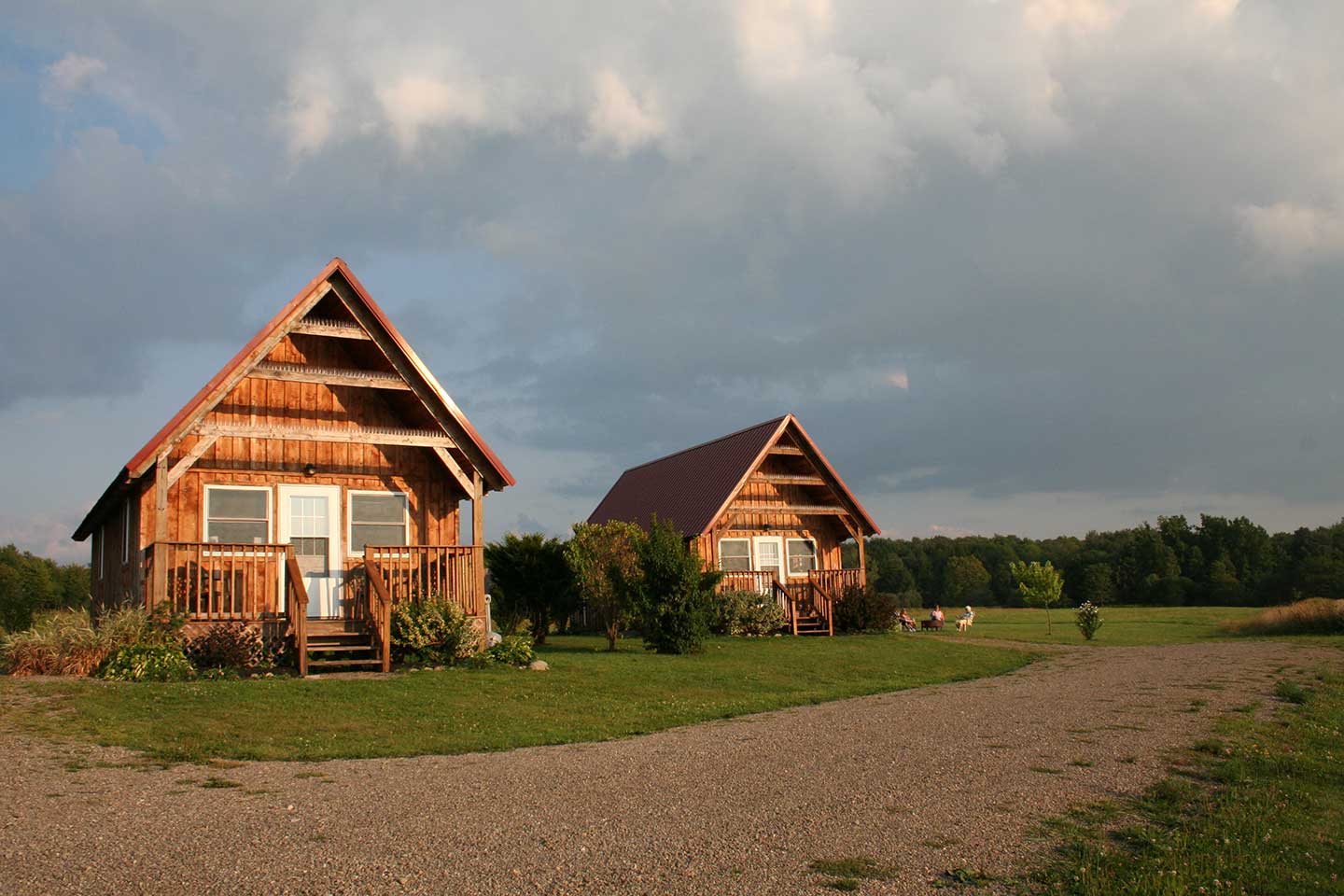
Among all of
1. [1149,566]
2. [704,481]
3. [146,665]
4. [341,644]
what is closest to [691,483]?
[704,481]

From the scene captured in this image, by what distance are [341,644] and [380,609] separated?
3.86 feet

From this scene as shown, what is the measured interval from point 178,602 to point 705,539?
51.7ft

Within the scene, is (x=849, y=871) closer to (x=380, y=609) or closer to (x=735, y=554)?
(x=380, y=609)

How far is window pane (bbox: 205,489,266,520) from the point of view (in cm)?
1883

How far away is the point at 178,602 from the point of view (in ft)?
56.7

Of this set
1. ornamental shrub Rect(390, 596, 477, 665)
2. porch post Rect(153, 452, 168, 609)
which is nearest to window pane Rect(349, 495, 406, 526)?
ornamental shrub Rect(390, 596, 477, 665)

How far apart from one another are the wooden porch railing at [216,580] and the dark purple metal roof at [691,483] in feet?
42.6

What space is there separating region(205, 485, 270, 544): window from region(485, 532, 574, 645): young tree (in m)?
8.05

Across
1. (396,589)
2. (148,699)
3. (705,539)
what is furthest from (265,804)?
(705,539)

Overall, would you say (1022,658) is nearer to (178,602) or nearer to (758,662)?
(758,662)

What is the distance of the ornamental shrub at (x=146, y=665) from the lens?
14.4 meters

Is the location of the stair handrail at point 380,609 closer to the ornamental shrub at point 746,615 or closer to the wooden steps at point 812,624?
the ornamental shrub at point 746,615

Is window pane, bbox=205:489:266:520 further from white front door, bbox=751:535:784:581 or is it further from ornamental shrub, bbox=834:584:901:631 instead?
ornamental shrub, bbox=834:584:901:631

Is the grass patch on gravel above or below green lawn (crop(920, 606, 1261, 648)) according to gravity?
Answer: above
